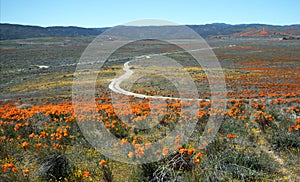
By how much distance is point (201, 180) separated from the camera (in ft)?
14.3

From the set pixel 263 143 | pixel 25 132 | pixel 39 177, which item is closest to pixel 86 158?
pixel 39 177

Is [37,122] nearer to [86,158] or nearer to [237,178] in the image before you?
[86,158]

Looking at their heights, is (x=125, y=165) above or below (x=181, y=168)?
below

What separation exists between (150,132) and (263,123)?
345 cm

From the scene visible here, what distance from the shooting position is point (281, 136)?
6578mm

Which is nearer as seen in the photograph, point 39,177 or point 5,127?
point 39,177

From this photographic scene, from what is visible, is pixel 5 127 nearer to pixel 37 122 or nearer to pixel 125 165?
pixel 37 122

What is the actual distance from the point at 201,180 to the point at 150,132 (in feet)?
12.4

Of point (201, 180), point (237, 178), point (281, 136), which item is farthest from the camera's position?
point (281, 136)

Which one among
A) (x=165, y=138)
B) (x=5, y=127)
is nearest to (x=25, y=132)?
(x=5, y=127)

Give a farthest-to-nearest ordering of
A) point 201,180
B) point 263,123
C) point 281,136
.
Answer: point 263,123 → point 281,136 → point 201,180

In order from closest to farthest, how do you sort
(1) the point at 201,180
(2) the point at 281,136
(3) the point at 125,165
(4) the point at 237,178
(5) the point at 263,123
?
(1) the point at 201,180, (4) the point at 237,178, (3) the point at 125,165, (2) the point at 281,136, (5) the point at 263,123

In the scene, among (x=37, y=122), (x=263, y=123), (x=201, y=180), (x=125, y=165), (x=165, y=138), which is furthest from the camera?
(x=37, y=122)

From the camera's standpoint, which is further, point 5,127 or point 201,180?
point 5,127
